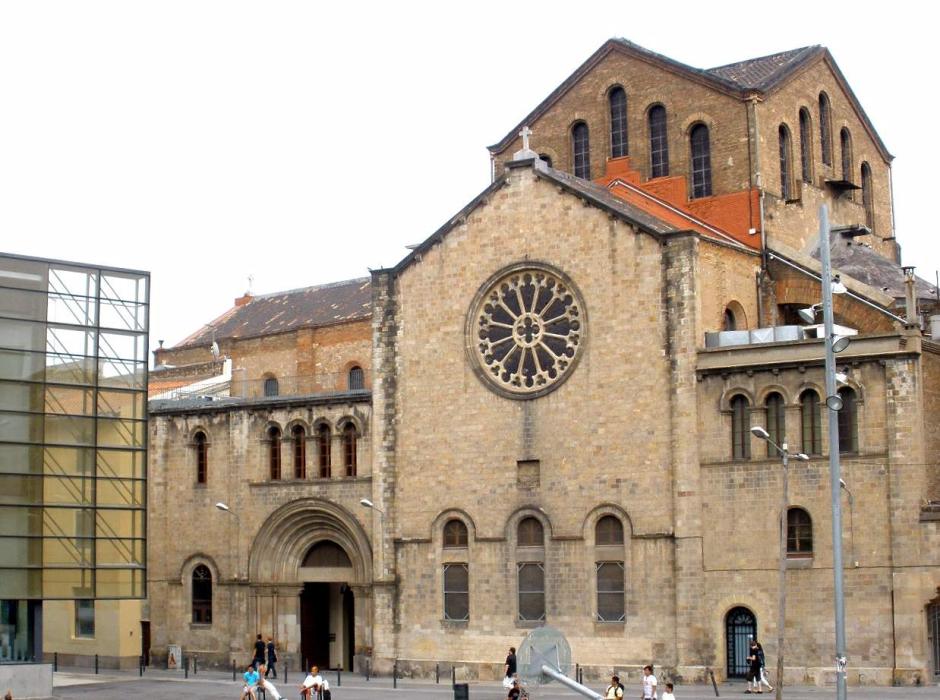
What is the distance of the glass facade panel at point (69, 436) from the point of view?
136ft

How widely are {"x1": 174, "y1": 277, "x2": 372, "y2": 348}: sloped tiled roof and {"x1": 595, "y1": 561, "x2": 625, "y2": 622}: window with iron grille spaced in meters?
19.1

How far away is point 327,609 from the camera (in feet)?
183

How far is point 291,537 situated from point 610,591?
13401 mm

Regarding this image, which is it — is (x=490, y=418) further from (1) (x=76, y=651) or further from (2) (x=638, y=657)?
(1) (x=76, y=651)

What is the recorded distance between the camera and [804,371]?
143 feet

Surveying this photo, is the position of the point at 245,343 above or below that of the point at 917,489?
→ above

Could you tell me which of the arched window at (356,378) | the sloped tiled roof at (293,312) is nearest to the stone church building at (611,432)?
the arched window at (356,378)

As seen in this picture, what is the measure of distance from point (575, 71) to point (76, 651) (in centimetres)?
2926

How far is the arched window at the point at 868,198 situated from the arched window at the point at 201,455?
87.7ft

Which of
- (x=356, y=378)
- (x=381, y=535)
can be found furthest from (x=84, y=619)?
(x=381, y=535)

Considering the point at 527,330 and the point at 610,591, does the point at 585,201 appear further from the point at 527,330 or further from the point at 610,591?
the point at 610,591

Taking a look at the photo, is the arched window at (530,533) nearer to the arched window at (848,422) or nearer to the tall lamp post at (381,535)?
the tall lamp post at (381,535)

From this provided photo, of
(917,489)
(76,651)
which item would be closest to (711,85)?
(917,489)

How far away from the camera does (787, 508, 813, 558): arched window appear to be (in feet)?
141
